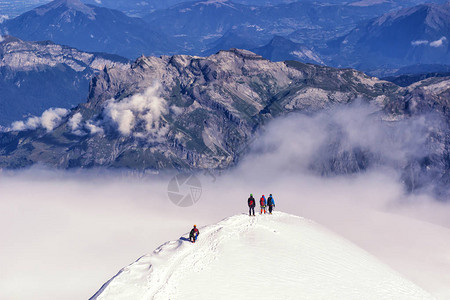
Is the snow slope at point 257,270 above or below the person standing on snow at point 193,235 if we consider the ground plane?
below

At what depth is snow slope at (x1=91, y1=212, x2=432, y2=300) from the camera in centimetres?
9419

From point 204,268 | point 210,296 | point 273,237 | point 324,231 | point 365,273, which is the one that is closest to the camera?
point 210,296

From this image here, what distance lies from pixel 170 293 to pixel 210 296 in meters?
7.48

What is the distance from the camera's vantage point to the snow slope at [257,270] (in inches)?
3708

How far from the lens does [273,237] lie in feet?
377

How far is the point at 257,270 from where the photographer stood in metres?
101

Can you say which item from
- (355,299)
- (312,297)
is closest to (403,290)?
(355,299)

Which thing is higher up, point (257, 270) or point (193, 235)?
point (193, 235)

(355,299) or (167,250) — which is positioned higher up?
(167,250)

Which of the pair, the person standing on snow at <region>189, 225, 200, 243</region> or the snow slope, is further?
the person standing on snow at <region>189, 225, 200, 243</region>

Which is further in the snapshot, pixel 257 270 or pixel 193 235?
pixel 193 235

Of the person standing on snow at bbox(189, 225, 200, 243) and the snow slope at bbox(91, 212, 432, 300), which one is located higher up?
the person standing on snow at bbox(189, 225, 200, 243)

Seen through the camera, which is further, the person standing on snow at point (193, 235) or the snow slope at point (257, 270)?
the person standing on snow at point (193, 235)

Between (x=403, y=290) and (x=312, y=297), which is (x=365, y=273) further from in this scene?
(x=312, y=297)
